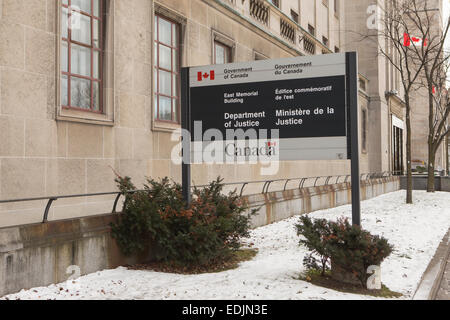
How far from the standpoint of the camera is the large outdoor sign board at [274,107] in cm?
719

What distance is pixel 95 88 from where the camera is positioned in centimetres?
1043

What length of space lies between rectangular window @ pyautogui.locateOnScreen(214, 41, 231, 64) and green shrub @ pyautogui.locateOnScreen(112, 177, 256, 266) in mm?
8484

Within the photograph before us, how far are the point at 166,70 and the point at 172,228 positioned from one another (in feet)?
20.7

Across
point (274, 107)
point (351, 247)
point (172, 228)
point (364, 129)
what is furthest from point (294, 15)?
point (351, 247)

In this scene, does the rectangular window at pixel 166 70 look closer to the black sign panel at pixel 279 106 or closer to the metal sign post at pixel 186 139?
the metal sign post at pixel 186 139

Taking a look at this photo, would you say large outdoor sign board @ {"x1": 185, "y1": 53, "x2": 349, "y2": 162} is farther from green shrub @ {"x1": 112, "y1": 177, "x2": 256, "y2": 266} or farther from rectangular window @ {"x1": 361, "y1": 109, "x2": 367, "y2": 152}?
rectangular window @ {"x1": 361, "y1": 109, "x2": 367, "y2": 152}

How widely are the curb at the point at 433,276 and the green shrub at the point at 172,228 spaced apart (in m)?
3.03

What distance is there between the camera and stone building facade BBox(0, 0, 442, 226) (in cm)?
834

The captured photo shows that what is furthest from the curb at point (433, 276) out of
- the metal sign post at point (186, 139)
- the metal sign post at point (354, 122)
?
the metal sign post at point (186, 139)

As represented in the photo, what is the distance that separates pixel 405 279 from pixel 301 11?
19.5m

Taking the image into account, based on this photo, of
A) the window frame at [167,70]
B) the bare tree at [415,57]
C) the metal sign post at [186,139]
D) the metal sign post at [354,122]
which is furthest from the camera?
the bare tree at [415,57]

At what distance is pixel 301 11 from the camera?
24.4 metres

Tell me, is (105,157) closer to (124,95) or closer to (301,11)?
(124,95)

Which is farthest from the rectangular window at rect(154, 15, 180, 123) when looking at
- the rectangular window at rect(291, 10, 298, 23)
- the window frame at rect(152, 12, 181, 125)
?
the rectangular window at rect(291, 10, 298, 23)
